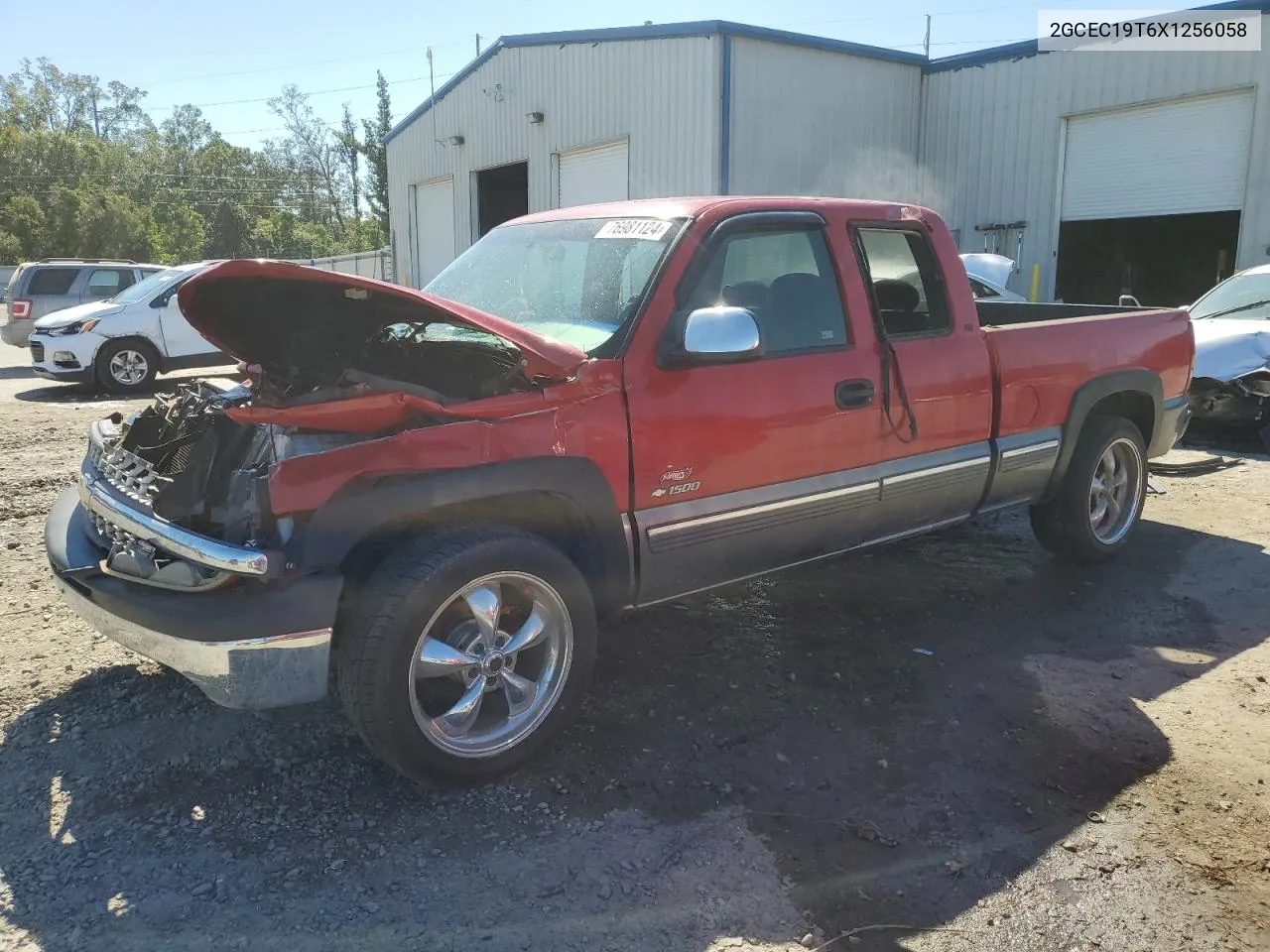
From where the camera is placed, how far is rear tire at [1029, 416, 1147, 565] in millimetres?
5273

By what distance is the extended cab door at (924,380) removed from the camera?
420cm

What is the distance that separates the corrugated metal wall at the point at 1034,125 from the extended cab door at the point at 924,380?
1140cm

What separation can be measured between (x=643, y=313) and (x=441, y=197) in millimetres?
20452

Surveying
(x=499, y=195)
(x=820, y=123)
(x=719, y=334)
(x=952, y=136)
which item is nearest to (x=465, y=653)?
(x=719, y=334)

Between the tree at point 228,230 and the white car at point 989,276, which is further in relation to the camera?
the tree at point 228,230

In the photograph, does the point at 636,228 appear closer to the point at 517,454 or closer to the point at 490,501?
the point at 517,454

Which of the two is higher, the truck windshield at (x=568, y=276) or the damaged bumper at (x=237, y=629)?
the truck windshield at (x=568, y=276)

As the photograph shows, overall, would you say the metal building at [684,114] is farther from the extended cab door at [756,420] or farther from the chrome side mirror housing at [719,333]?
the chrome side mirror housing at [719,333]

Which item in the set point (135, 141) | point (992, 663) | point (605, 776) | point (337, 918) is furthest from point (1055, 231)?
point (135, 141)

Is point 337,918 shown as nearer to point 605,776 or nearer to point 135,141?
point 605,776

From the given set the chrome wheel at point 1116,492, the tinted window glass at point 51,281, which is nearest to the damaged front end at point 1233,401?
the chrome wheel at point 1116,492

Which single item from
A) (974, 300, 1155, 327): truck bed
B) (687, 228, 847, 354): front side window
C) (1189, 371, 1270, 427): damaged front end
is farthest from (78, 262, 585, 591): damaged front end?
(1189, 371, 1270, 427): damaged front end

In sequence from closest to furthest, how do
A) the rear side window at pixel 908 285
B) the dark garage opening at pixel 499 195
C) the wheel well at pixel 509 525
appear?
the wheel well at pixel 509 525 → the rear side window at pixel 908 285 → the dark garage opening at pixel 499 195

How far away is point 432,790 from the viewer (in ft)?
10.1
